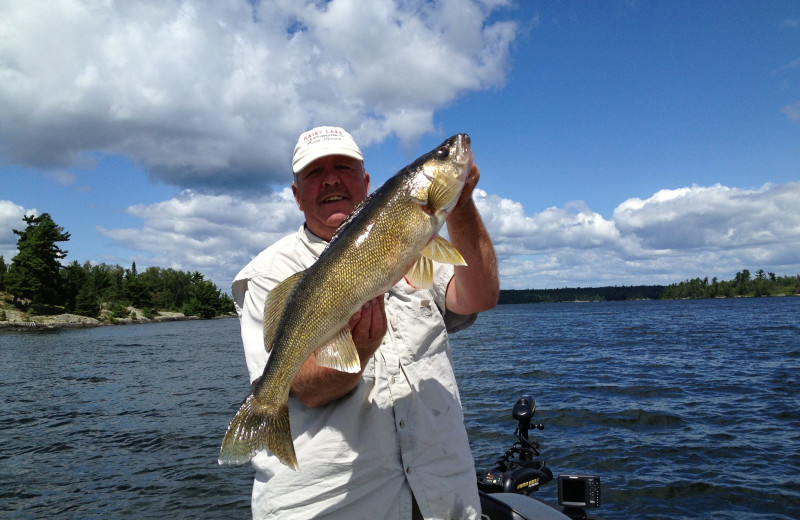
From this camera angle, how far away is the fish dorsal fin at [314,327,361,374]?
2.62 m

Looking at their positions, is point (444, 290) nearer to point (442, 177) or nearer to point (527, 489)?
→ point (442, 177)

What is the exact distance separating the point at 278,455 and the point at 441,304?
1.44 m

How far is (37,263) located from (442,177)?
292 ft

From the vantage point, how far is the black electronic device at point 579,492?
16.0 feet

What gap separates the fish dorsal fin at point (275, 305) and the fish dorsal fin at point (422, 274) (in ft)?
2.06

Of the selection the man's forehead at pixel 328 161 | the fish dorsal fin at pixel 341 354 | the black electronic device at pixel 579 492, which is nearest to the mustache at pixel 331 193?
the man's forehead at pixel 328 161

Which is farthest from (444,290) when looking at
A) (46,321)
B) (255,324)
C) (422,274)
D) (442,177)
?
(46,321)

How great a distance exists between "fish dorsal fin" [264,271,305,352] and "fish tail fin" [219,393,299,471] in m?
0.34

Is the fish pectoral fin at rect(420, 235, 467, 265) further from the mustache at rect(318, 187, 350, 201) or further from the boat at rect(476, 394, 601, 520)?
the boat at rect(476, 394, 601, 520)

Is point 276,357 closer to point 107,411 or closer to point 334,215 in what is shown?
point 334,215

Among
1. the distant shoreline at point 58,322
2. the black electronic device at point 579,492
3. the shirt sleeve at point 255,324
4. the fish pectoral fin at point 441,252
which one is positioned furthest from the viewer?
the distant shoreline at point 58,322

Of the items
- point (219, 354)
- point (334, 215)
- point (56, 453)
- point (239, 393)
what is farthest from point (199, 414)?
point (219, 354)

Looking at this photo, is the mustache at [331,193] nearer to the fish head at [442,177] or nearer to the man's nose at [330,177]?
the man's nose at [330,177]

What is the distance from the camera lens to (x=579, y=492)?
16.1ft
